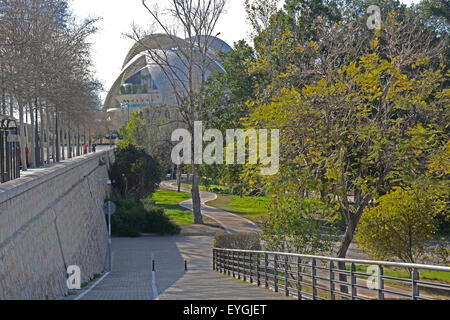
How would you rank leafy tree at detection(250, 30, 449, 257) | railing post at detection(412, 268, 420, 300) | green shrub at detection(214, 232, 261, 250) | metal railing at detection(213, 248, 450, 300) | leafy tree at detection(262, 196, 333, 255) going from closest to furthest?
railing post at detection(412, 268, 420, 300)
metal railing at detection(213, 248, 450, 300)
leafy tree at detection(250, 30, 449, 257)
leafy tree at detection(262, 196, 333, 255)
green shrub at detection(214, 232, 261, 250)

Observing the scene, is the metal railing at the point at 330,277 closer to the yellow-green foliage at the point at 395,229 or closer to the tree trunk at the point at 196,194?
the yellow-green foliage at the point at 395,229

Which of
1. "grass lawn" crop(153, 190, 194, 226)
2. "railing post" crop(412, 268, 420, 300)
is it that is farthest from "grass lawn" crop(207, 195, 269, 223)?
"railing post" crop(412, 268, 420, 300)

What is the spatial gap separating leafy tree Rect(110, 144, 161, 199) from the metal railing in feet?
96.9

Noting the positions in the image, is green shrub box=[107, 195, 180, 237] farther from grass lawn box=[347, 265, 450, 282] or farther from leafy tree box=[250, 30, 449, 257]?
leafy tree box=[250, 30, 449, 257]

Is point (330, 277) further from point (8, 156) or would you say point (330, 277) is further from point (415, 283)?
point (8, 156)

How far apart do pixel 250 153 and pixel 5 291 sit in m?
9.24

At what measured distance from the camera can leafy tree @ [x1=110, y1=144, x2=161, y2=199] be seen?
54031mm

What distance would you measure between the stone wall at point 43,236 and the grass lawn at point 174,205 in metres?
20.1

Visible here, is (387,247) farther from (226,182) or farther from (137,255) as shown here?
(137,255)

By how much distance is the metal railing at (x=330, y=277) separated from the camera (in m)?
6.97

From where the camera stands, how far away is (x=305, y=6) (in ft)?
127

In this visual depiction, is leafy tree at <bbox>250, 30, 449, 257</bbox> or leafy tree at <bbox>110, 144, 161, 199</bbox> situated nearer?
leafy tree at <bbox>250, 30, 449, 257</bbox>

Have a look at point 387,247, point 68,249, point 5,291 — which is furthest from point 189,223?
point 5,291

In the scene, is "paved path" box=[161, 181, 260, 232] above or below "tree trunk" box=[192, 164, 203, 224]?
→ below
